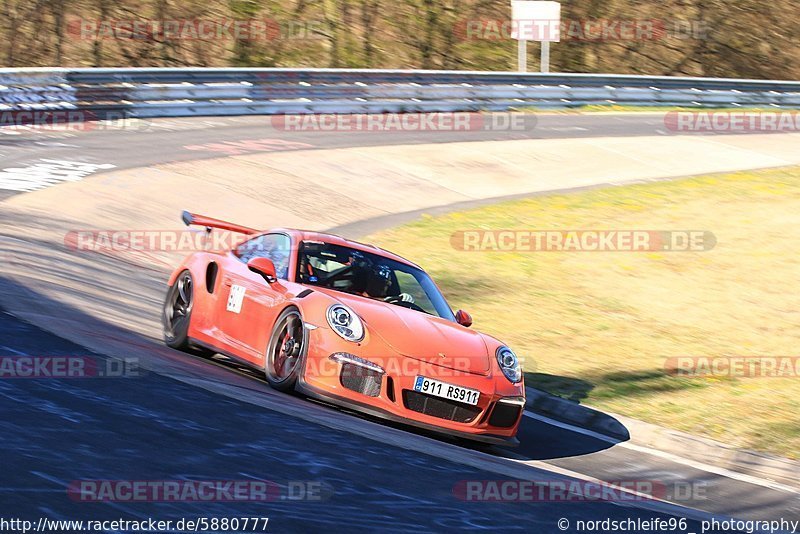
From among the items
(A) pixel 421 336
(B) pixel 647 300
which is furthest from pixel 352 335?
(B) pixel 647 300

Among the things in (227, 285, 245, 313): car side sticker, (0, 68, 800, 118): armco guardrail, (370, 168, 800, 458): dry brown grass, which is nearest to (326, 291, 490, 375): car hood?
(227, 285, 245, 313): car side sticker

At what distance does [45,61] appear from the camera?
3853 centimetres

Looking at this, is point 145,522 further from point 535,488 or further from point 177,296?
point 177,296

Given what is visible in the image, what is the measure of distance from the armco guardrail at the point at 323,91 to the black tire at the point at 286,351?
15461 mm

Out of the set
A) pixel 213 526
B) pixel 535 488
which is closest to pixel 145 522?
pixel 213 526

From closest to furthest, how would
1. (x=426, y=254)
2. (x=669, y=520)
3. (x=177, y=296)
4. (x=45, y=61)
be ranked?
(x=669, y=520), (x=177, y=296), (x=426, y=254), (x=45, y=61)

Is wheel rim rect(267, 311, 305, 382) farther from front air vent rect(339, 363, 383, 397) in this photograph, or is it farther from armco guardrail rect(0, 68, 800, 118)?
armco guardrail rect(0, 68, 800, 118)

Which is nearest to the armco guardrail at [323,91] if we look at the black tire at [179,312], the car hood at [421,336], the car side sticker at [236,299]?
the black tire at [179,312]

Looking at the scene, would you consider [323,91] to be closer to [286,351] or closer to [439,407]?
[286,351]

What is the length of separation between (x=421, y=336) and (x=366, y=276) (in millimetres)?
1051

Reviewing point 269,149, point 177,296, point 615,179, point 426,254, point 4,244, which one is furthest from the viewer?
point 615,179

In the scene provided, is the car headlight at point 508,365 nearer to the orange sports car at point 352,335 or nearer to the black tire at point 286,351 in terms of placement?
the orange sports car at point 352,335

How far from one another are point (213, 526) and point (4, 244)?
8509 mm

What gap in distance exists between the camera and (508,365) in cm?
871
